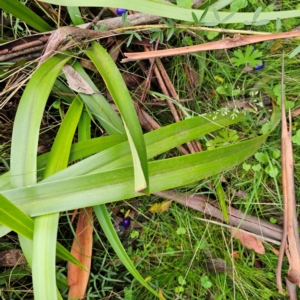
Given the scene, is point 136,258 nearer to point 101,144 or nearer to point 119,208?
point 119,208

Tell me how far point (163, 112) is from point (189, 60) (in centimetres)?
20

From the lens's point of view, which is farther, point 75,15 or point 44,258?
point 75,15

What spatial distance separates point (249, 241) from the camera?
1304 millimetres

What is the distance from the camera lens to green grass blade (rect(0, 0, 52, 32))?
1.02m

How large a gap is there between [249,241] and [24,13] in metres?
1.08

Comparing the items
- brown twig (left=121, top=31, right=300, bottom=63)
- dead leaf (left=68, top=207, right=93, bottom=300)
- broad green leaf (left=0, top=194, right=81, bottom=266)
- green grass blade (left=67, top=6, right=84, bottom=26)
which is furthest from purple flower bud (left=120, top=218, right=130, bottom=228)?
A: green grass blade (left=67, top=6, right=84, bottom=26)

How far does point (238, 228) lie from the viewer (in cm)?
129

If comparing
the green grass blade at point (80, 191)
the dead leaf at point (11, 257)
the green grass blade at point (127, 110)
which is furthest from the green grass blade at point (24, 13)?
the dead leaf at point (11, 257)

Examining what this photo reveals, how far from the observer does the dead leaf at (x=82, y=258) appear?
127 cm

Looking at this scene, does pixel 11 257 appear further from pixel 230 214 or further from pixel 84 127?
pixel 230 214

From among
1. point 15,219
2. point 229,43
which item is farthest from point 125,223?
point 229,43

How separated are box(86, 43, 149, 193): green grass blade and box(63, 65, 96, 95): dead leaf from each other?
0.27ft

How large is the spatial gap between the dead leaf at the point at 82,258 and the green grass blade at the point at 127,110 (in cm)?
50

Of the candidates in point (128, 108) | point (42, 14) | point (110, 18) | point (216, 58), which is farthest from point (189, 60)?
point (42, 14)
